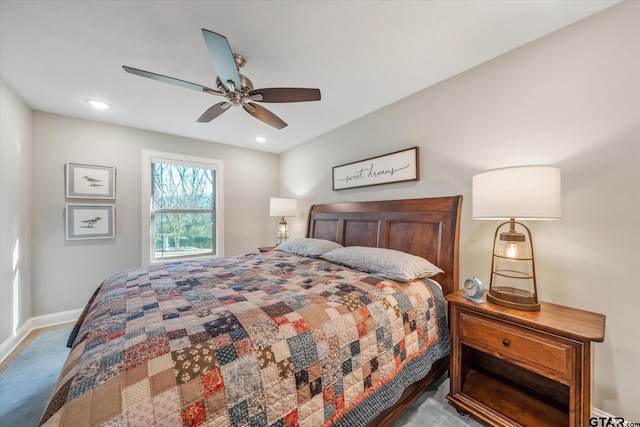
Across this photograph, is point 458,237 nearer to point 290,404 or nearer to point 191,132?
point 290,404

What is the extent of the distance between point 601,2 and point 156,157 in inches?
177

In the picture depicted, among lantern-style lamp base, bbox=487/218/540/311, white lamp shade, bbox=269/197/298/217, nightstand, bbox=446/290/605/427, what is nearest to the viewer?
nightstand, bbox=446/290/605/427

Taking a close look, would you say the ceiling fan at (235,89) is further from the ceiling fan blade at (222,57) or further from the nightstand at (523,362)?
the nightstand at (523,362)

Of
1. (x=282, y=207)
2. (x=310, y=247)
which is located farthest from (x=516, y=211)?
(x=282, y=207)

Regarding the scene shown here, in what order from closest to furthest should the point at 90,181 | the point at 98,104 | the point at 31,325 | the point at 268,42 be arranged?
1. the point at 268,42
2. the point at 98,104
3. the point at 31,325
4. the point at 90,181

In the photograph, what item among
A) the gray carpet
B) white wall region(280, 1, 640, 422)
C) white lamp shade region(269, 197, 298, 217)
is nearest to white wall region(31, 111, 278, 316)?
the gray carpet

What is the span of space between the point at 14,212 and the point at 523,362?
4354 mm

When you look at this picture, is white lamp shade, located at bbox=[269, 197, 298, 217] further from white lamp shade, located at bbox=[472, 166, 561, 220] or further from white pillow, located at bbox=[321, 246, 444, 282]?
white lamp shade, located at bbox=[472, 166, 561, 220]

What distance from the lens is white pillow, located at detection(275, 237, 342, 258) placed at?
2578 mm

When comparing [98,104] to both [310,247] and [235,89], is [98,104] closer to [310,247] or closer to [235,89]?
[235,89]

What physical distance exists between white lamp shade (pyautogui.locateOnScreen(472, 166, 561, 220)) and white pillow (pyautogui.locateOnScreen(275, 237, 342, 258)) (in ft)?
5.14

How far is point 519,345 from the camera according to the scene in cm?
133

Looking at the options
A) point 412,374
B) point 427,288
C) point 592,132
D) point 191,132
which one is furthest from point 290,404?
point 191,132

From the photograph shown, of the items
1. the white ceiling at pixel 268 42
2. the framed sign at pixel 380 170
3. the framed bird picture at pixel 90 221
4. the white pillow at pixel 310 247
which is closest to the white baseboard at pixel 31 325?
the framed bird picture at pixel 90 221
